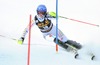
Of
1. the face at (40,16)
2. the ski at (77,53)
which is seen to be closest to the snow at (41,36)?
the ski at (77,53)

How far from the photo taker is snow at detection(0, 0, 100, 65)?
17.5 feet

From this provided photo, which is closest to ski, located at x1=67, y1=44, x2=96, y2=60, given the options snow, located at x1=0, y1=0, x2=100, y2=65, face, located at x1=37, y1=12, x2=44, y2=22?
snow, located at x1=0, y1=0, x2=100, y2=65

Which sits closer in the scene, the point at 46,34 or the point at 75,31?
the point at 46,34

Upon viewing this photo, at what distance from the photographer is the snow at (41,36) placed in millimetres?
5348

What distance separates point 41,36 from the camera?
21.5 ft

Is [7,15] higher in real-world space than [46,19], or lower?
lower

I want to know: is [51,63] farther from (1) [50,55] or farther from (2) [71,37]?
(2) [71,37]

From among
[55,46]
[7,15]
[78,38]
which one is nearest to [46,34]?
[55,46]

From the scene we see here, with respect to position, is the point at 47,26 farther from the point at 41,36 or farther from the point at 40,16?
the point at 41,36

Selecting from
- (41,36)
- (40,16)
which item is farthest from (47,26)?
(41,36)

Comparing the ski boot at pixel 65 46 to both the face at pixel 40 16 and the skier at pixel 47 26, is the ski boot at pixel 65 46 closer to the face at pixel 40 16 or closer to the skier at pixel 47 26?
the skier at pixel 47 26

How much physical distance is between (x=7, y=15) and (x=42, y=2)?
27.6 inches

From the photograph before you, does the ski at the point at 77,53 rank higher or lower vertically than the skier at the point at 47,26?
lower

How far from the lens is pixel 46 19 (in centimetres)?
575
